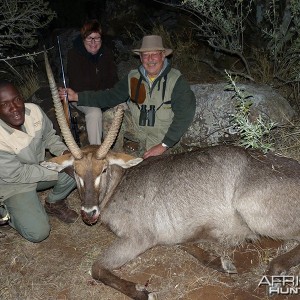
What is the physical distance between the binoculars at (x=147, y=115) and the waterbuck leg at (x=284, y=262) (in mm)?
2862

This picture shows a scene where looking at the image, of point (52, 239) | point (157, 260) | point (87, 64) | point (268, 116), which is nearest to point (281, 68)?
point (268, 116)

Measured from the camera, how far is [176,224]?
458 cm

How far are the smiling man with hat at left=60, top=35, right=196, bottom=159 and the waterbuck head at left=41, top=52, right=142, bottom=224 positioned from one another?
1.05 meters

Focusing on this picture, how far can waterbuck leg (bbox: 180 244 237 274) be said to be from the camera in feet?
14.7

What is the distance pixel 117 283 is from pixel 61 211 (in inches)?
70.2

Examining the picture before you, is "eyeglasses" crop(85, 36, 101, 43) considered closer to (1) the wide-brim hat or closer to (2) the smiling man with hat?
(2) the smiling man with hat

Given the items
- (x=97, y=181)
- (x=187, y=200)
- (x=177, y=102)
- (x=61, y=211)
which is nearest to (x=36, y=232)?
(x=61, y=211)

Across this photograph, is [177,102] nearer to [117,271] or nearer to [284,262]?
[117,271]

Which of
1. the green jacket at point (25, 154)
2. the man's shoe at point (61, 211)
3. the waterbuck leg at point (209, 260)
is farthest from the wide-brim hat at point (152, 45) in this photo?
the waterbuck leg at point (209, 260)

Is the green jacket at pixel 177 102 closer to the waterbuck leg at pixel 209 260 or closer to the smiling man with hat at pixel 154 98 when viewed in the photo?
the smiling man with hat at pixel 154 98

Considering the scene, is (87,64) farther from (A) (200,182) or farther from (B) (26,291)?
(B) (26,291)

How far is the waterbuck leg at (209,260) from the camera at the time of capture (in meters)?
4.48

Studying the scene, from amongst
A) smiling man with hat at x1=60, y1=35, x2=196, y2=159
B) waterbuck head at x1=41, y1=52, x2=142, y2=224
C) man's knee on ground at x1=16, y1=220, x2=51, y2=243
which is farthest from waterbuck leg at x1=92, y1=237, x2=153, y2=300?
smiling man with hat at x1=60, y1=35, x2=196, y2=159

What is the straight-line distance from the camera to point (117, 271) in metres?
4.66
